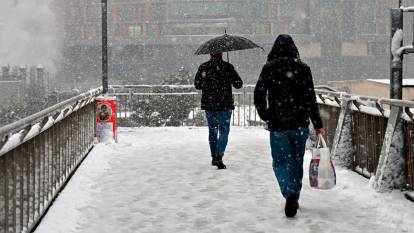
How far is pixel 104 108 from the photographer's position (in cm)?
1208

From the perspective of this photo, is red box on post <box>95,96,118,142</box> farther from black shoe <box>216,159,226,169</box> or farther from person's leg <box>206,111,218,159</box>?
black shoe <box>216,159,226,169</box>

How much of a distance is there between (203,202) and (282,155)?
52.7 inches

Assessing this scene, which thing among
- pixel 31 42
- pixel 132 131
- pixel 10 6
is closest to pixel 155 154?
pixel 132 131

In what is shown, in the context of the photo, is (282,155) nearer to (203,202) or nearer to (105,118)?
(203,202)

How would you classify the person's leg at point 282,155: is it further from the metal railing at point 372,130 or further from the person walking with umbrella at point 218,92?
Result: the person walking with umbrella at point 218,92

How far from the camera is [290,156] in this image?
5.58 metres

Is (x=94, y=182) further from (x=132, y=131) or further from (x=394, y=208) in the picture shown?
(x=132, y=131)

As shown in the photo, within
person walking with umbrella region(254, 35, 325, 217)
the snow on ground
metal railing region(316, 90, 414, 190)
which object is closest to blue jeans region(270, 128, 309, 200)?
person walking with umbrella region(254, 35, 325, 217)

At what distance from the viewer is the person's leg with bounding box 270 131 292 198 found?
219 inches

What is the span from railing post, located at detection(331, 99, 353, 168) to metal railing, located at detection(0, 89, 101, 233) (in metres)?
4.24

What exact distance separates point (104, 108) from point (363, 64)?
70253mm

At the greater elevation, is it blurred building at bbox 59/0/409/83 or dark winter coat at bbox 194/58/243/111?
blurred building at bbox 59/0/409/83

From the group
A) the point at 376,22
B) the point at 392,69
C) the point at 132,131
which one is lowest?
the point at 132,131

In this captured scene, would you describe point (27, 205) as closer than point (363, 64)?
Yes
